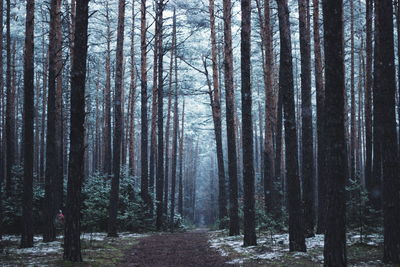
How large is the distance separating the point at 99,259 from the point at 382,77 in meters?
6.94

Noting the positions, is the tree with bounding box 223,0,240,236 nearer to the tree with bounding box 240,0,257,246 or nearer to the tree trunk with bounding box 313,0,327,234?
the tree with bounding box 240,0,257,246

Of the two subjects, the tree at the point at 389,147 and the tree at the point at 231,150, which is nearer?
the tree at the point at 389,147

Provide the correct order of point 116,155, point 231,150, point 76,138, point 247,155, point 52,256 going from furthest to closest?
point 116,155
point 231,150
point 247,155
point 52,256
point 76,138

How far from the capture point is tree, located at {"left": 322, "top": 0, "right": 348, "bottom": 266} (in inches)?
A: 241

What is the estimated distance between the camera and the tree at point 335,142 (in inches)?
241

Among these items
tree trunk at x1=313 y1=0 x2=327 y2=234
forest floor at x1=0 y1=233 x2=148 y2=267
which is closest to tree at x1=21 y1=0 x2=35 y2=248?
forest floor at x1=0 y1=233 x2=148 y2=267

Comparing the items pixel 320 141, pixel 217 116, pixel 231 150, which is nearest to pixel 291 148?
pixel 320 141

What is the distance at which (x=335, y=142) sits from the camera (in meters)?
6.13

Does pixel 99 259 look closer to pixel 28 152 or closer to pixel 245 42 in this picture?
pixel 28 152

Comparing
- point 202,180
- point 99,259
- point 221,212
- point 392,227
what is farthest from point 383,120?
point 202,180

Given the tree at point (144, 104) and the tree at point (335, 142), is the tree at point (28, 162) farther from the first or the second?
the tree at point (144, 104)

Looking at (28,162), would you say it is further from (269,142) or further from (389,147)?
(269,142)

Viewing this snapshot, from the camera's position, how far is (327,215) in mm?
6250

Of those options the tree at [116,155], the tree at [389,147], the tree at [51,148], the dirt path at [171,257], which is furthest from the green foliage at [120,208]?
the tree at [389,147]
